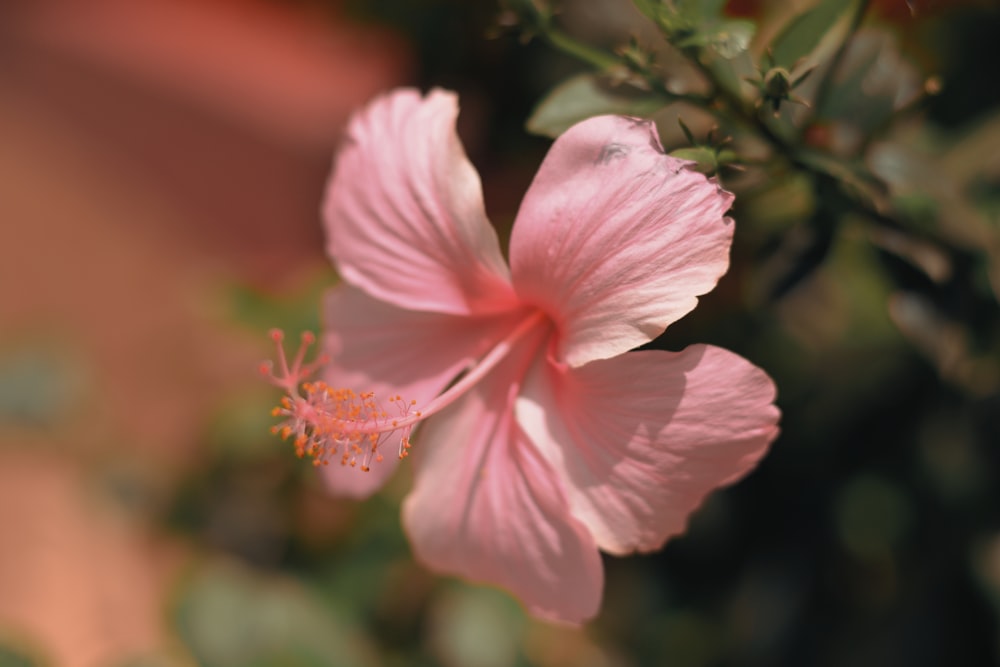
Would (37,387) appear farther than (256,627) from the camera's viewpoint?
Yes

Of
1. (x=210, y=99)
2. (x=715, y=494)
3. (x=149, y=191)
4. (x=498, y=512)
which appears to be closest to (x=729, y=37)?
(x=498, y=512)

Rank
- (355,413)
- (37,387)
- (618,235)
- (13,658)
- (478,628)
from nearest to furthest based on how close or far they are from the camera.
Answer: (618,235) → (355,413) → (13,658) → (478,628) → (37,387)

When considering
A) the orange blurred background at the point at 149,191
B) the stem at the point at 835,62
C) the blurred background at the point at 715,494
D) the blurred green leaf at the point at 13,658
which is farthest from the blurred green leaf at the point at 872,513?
the orange blurred background at the point at 149,191

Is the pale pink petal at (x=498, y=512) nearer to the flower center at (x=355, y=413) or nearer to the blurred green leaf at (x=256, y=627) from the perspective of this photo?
the flower center at (x=355, y=413)

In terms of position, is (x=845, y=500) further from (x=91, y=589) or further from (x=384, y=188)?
(x=91, y=589)

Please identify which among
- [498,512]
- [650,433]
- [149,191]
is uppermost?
[650,433]

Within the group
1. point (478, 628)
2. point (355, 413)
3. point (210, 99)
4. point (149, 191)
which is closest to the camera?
point (355, 413)

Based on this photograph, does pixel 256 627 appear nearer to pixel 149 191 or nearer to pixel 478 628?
pixel 478 628
